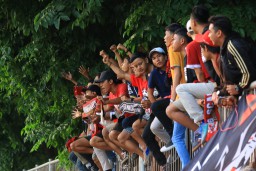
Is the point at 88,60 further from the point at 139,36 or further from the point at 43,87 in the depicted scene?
the point at 139,36

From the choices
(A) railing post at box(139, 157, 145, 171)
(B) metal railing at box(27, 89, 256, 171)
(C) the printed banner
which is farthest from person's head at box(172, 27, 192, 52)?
(A) railing post at box(139, 157, 145, 171)

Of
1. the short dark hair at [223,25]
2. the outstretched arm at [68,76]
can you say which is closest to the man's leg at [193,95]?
the short dark hair at [223,25]

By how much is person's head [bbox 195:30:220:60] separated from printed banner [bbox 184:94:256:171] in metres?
0.93

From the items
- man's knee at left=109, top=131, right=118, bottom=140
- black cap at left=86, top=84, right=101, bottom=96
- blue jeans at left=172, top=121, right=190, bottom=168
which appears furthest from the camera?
black cap at left=86, top=84, right=101, bottom=96

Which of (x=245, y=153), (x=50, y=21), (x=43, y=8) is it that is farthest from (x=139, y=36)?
(x=245, y=153)

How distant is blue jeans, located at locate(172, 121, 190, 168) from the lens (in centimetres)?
1420

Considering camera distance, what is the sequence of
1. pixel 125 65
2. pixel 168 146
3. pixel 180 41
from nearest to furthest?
pixel 180 41 → pixel 168 146 → pixel 125 65

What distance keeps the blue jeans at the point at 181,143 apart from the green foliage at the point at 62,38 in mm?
2673

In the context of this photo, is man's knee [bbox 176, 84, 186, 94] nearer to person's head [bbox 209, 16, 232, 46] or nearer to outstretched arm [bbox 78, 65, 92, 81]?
person's head [bbox 209, 16, 232, 46]

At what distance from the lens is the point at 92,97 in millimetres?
18781

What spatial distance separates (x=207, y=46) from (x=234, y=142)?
144 cm

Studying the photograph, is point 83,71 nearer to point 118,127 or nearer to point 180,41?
point 118,127

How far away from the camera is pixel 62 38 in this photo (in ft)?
69.7

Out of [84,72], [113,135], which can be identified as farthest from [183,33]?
[84,72]
